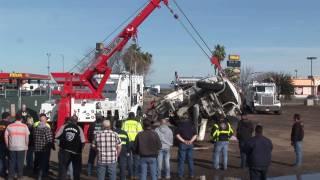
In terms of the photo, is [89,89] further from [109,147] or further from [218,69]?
[109,147]

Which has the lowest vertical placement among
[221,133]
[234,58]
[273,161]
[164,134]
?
[273,161]

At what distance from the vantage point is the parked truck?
171 feet

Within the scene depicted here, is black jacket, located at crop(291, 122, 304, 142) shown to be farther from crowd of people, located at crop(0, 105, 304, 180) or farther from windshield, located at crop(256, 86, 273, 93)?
windshield, located at crop(256, 86, 273, 93)

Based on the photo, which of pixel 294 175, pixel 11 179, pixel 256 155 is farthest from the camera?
pixel 294 175

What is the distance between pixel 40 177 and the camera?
14.2 metres

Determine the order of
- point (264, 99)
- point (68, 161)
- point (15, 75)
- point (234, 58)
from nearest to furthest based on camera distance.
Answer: point (68, 161) → point (15, 75) → point (234, 58) → point (264, 99)

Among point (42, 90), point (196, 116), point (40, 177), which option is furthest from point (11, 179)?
point (42, 90)

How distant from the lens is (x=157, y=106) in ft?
83.0

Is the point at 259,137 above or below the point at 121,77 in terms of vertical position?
below

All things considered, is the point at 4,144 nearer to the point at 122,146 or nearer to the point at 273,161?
the point at 122,146

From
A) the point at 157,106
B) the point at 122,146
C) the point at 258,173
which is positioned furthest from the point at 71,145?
the point at 157,106

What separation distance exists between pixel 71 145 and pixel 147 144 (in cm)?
187

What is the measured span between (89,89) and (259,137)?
15.3 metres

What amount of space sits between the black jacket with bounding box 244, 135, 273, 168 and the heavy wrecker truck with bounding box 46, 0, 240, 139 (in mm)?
11693
